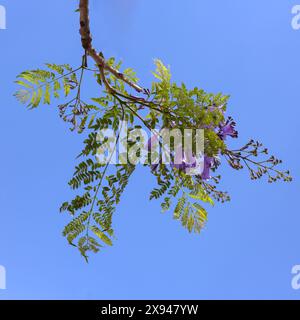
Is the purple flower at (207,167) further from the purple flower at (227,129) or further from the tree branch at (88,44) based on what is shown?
the tree branch at (88,44)

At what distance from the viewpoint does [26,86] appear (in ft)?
6.43

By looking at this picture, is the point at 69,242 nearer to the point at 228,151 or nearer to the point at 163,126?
the point at 163,126

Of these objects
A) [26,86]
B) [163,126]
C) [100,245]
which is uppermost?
[26,86]

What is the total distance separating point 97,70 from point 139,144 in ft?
1.21

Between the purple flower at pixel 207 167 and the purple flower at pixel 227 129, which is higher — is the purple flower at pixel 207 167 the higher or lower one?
the lower one

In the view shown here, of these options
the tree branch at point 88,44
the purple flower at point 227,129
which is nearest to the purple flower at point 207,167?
the purple flower at point 227,129

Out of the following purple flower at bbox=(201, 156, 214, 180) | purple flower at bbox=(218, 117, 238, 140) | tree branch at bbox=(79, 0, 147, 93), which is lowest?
purple flower at bbox=(201, 156, 214, 180)

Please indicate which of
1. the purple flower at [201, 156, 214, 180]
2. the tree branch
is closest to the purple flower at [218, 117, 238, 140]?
the purple flower at [201, 156, 214, 180]

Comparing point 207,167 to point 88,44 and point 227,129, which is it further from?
point 88,44

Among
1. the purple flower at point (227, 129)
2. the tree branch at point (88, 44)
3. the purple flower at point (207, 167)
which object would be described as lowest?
the purple flower at point (207, 167)

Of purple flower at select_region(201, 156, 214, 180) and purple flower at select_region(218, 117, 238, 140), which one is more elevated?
purple flower at select_region(218, 117, 238, 140)

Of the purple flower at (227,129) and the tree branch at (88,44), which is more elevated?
the tree branch at (88,44)

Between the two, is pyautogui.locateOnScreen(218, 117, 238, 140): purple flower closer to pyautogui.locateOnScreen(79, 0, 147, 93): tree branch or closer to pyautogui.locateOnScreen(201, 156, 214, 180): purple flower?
pyautogui.locateOnScreen(201, 156, 214, 180): purple flower

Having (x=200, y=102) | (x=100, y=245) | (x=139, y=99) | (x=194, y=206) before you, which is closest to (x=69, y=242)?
(x=100, y=245)
